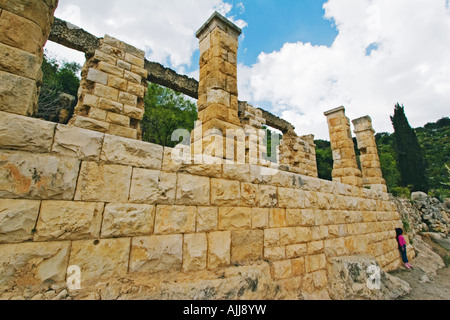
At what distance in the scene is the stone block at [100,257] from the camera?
183 cm

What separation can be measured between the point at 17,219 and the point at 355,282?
482 centimetres

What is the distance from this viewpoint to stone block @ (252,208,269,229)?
3.13m

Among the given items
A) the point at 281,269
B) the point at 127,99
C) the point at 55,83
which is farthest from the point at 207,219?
the point at 55,83

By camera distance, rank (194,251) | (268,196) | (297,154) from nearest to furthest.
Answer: (194,251)
(268,196)
(297,154)

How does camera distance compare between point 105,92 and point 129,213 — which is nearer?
point 129,213

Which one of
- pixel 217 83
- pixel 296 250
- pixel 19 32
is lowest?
pixel 296 250

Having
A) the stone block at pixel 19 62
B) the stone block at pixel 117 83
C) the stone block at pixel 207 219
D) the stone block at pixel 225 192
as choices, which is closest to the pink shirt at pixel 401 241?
the stone block at pixel 225 192

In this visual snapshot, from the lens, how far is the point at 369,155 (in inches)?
326

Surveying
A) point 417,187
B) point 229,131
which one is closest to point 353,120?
point 229,131

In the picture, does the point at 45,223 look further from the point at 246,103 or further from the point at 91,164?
the point at 246,103

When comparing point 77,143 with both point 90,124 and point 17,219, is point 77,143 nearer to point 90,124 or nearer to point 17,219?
point 17,219

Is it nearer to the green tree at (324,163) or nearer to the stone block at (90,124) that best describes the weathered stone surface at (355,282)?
the stone block at (90,124)

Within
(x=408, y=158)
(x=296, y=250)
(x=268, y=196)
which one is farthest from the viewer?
(x=408, y=158)

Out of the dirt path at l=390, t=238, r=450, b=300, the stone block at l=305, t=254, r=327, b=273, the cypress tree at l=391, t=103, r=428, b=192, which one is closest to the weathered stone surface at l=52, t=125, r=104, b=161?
the stone block at l=305, t=254, r=327, b=273
